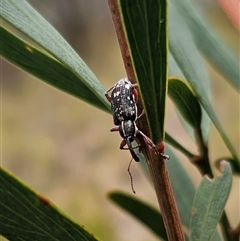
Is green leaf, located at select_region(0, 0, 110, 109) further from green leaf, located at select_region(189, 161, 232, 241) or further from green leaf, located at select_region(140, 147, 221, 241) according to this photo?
green leaf, located at select_region(140, 147, 221, 241)

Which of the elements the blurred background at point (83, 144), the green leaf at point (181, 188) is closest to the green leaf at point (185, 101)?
the green leaf at point (181, 188)

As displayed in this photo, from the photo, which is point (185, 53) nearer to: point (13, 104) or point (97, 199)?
point (97, 199)

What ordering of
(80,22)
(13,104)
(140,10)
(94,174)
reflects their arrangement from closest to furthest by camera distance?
(140,10), (94,174), (13,104), (80,22)

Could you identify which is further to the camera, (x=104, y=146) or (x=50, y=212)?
(x=104, y=146)

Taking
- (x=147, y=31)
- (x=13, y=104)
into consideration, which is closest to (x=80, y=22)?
(x=13, y=104)

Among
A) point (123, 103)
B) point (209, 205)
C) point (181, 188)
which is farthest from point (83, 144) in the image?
point (209, 205)

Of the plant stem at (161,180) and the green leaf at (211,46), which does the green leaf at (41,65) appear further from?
the green leaf at (211,46)

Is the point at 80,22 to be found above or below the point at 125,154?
above

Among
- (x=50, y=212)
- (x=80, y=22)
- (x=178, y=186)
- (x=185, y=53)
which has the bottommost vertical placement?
(x=50, y=212)
